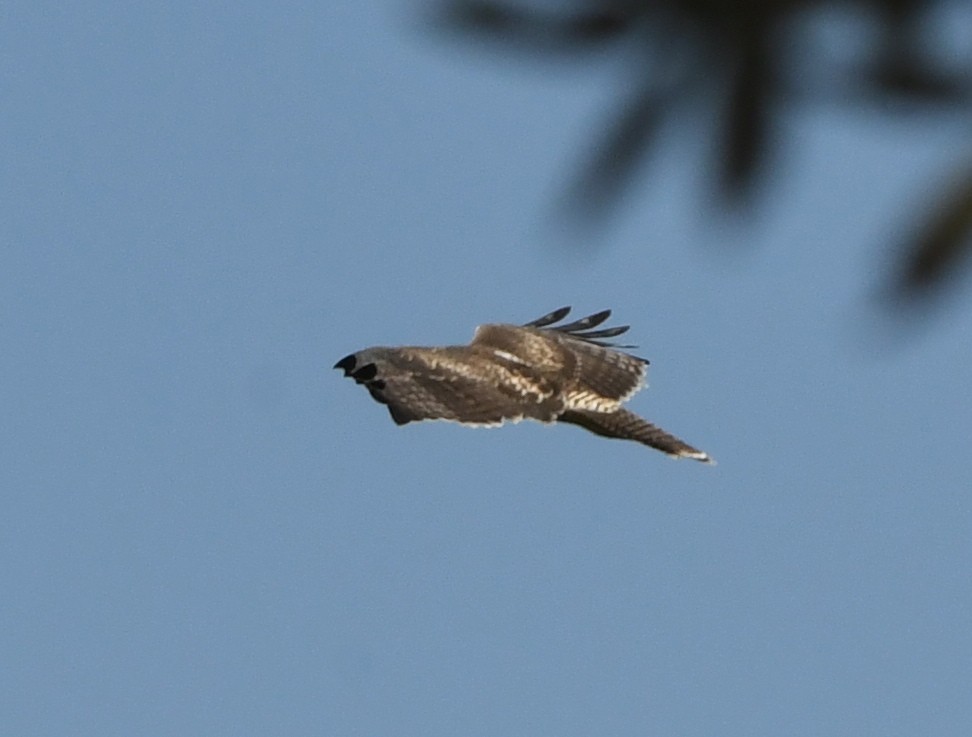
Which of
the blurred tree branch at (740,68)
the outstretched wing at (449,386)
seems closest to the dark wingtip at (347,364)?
the outstretched wing at (449,386)

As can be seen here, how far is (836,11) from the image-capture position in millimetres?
1424

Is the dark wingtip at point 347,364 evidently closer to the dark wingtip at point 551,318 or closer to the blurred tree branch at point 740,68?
the dark wingtip at point 551,318

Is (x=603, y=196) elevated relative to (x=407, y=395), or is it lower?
lower

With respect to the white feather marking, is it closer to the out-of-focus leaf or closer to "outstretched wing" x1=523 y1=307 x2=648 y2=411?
"outstretched wing" x1=523 y1=307 x2=648 y2=411

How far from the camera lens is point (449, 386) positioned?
1442cm

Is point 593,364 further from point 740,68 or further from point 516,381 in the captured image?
point 740,68

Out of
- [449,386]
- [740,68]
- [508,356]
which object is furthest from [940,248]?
[508,356]

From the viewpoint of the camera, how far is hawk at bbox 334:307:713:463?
46.2 feet

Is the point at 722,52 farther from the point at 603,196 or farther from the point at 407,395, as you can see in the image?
the point at 407,395

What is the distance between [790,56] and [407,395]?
1263 centimetres

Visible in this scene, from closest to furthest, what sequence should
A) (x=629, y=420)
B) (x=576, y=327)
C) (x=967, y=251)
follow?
(x=967, y=251) → (x=629, y=420) → (x=576, y=327)

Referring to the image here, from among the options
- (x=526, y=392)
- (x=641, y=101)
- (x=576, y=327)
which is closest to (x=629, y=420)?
(x=526, y=392)

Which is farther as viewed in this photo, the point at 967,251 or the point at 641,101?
the point at 641,101

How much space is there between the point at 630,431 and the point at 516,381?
1169mm
